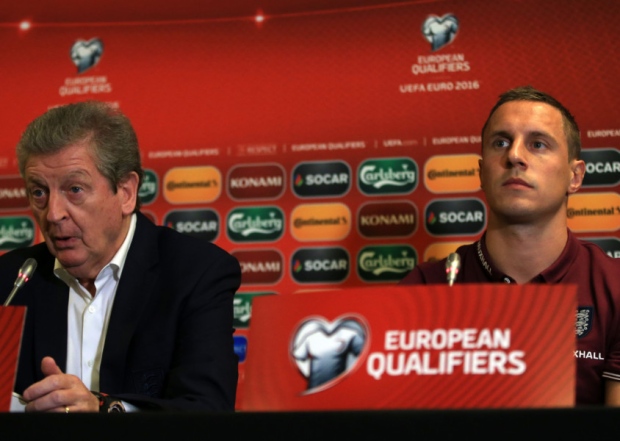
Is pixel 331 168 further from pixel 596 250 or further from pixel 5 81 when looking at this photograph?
pixel 5 81

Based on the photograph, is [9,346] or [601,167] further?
[601,167]

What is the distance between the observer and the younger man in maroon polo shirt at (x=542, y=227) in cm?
171

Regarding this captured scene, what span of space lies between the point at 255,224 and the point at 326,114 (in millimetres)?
412

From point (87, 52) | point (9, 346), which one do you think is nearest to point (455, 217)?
point (87, 52)

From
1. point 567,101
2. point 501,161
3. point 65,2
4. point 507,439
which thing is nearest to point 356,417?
point 507,439

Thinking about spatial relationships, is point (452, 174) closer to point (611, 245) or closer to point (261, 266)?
point (611, 245)

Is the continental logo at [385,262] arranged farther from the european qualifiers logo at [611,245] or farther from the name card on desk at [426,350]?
the name card on desk at [426,350]

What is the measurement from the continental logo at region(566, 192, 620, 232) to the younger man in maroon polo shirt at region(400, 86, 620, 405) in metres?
0.45

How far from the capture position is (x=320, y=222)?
98.4 inches

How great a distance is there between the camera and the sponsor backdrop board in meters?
2.39

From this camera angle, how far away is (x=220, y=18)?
8.63ft

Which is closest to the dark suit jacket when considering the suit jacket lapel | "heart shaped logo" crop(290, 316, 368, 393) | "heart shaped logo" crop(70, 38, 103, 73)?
the suit jacket lapel

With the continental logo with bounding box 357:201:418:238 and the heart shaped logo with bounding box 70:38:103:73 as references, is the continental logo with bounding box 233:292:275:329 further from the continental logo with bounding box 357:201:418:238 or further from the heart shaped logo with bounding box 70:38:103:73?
the heart shaped logo with bounding box 70:38:103:73

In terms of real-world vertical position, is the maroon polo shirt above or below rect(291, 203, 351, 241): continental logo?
below
